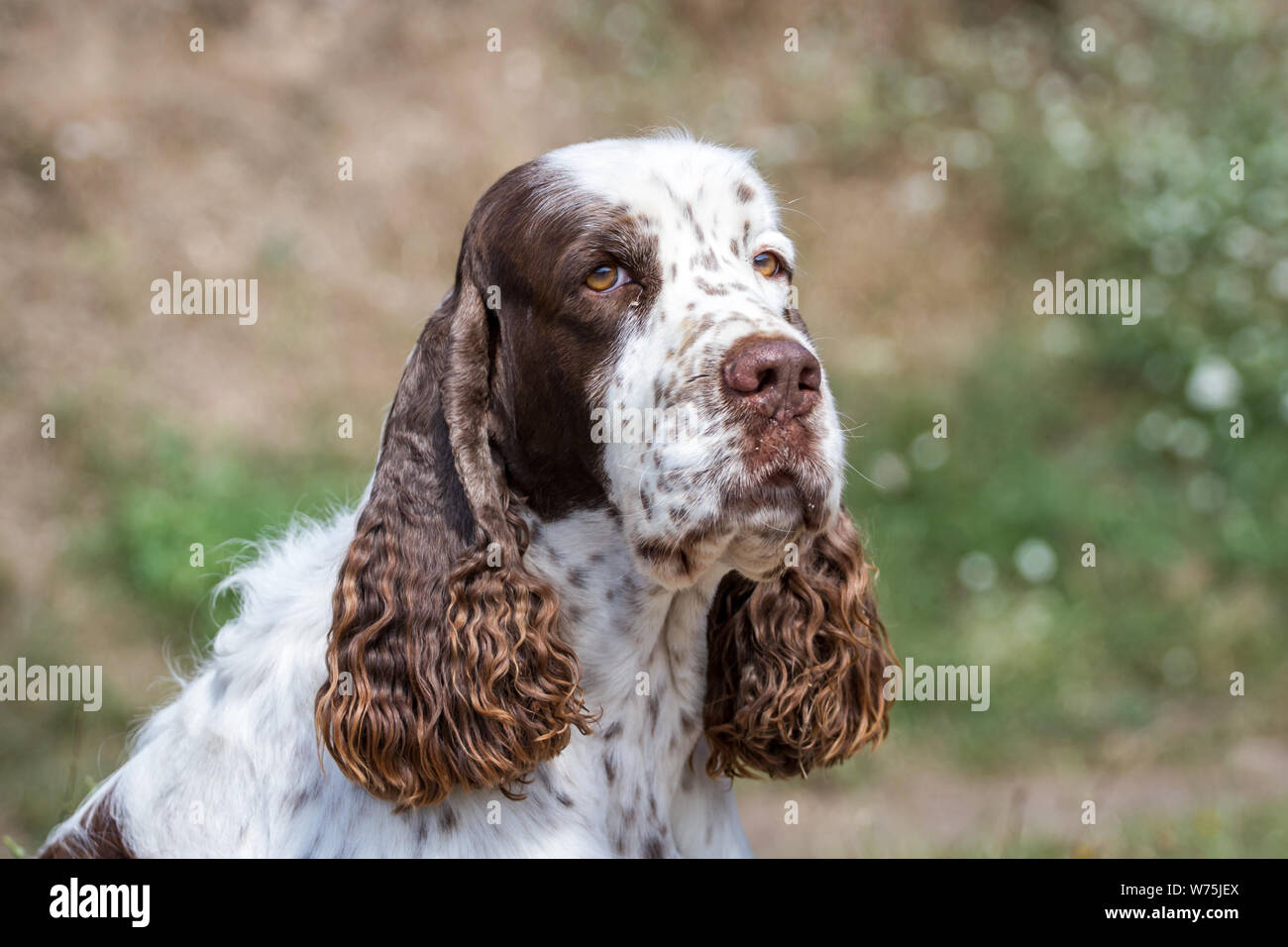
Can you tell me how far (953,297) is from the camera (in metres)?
10.0

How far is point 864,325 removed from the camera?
977 cm

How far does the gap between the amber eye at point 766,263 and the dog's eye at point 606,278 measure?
0.35 metres

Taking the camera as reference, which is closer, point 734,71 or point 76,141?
point 76,141

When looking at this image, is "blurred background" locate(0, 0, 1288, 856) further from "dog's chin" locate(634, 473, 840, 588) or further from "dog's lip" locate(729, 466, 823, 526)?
"dog's lip" locate(729, 466, 823, 526)

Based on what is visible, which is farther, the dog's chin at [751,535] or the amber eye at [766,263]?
the amber eye at [766,263]

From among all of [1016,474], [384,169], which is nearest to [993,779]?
[1016,474]

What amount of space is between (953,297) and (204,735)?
7643 millimetres

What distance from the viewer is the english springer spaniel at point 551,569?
3049 mm

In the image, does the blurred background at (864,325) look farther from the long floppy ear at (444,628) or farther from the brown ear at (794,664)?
the long floppy ear at (444,628)

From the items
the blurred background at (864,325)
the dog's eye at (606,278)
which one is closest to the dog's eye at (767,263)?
the dog's eye at (606,278)

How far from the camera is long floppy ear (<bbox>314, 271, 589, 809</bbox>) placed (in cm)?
312

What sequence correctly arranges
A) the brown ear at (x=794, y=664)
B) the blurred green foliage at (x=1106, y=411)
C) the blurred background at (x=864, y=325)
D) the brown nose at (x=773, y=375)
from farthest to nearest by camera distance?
1. the blurred green foliage at (x=1106, y=411)
2. the blurred background at (x=864, y=325)
3. the brown ear at (x=794, y=664)
4. the brown nose at (x=773, y=375)

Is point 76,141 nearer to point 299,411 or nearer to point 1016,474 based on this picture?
point 299,411

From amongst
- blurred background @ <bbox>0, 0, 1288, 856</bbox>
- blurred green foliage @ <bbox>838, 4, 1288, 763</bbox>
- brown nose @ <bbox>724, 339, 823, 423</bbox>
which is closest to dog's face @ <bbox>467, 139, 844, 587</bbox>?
brown nose @ <bbox>724, 339, 823, 423</bbox>
